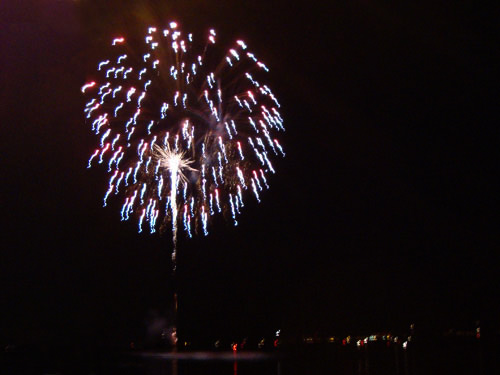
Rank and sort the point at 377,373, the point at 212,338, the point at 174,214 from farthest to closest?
the point at 212,338
the point at 174,214
the point at 377,373

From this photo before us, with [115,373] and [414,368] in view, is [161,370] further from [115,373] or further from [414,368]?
[414,368]

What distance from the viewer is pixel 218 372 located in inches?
889

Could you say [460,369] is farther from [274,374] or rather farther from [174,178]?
[174,178]

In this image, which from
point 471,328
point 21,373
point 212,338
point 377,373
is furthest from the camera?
point 471,328

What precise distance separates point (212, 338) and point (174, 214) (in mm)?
43282

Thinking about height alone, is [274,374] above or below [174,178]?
below

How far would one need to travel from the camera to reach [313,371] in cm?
2202

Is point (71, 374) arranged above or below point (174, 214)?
below

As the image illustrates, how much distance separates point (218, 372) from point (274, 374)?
8.30 feet

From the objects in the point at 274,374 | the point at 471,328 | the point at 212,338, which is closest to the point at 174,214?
the point at 274,374

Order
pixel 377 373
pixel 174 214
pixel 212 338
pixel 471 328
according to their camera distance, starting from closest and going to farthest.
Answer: pixel 377 373, pixel 174 214, pixel 212 338, pixel 471 328

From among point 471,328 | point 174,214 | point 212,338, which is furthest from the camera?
point 471,328

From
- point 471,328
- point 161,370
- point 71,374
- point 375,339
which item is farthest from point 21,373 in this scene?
point 471,328

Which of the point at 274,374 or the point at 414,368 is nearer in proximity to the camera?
the point at 274,374
